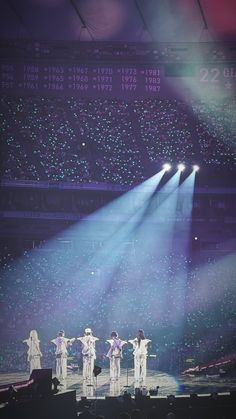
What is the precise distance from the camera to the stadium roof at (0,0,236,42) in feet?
43.9

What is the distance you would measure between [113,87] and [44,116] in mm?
8785

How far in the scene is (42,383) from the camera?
883 cm

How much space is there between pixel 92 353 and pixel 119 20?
9426mm

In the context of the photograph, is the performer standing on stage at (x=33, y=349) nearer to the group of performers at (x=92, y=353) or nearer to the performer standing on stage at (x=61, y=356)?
the group of performers at (x=92, y=353)

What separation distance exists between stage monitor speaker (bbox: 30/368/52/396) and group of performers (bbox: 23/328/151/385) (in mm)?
5891

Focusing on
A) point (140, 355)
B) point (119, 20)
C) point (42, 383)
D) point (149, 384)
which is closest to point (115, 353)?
point (140, 355)

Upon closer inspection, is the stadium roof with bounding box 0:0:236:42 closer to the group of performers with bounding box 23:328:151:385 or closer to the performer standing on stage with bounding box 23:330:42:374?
the group of performers with bounding box 23:328:151:385

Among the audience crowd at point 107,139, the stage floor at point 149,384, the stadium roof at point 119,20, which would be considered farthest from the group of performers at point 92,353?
the audience crowd at point 107,139

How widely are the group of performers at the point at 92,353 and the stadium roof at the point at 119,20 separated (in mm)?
8336

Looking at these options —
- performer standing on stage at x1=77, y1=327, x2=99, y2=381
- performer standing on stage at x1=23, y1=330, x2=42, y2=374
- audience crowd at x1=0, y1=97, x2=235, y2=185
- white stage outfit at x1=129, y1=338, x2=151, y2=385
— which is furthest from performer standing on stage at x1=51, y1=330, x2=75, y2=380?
audience crowd at x1=0, y1=97, x2=235, y2=185

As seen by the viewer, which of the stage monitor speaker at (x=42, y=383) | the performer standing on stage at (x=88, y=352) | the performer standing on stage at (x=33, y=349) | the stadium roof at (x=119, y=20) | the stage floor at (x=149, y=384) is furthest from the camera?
the performer standing on stage at (x=33, y=349)

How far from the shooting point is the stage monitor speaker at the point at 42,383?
28.2 feet

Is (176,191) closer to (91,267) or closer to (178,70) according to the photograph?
(91,267)

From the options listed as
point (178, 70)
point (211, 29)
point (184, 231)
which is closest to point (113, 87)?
point (178, 70)
